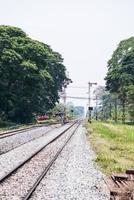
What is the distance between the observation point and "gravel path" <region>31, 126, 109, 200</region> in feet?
40.1

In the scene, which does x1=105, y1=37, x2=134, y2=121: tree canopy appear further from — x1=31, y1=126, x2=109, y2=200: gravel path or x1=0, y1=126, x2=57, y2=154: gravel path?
x1=31, y1=126, x2=109, y2=200: gravel path

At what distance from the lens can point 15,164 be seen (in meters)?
18.5

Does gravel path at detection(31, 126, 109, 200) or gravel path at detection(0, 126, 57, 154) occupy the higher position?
gravel path at detection(0, 126, 57, 154)

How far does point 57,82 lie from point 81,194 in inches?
3171

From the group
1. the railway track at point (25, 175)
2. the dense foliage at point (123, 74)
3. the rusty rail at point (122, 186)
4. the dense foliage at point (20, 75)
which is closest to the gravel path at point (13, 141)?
the railway track at point (25, 175)

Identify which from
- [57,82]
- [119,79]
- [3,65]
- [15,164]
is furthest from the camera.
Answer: [57,82]

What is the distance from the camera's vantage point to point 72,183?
46.7ft

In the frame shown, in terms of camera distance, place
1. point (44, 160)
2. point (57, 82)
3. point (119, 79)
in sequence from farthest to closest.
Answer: point (57, 82), point (119, 79), point (44, 160)

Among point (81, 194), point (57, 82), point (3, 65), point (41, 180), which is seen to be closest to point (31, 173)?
point (41, 180)

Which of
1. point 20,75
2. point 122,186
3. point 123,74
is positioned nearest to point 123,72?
point 123,74

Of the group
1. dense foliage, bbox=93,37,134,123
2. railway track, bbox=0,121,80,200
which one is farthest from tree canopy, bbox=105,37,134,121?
railway track, bbox=0,121,80,200

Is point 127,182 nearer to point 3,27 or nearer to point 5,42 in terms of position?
point 5,42

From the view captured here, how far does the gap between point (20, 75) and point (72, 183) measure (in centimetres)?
4535

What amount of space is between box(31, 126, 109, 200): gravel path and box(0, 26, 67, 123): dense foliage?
3667 centimetres
